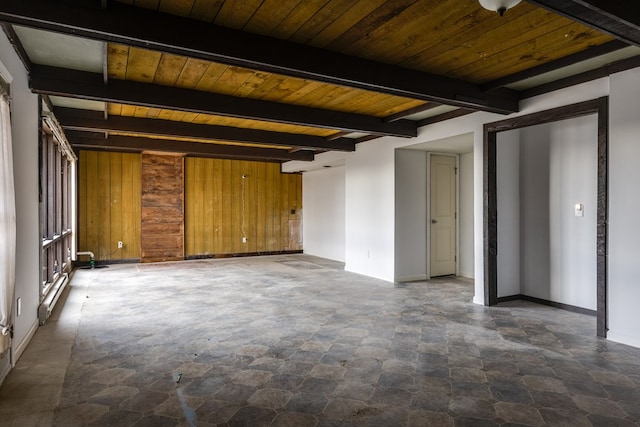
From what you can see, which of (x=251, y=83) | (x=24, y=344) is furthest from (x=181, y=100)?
(x=24, y=344)

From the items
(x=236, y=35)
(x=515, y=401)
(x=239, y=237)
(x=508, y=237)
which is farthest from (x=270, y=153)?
(x=515, y=401)

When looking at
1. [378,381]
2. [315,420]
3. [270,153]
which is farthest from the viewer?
[270,153]

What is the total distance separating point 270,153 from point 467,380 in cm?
646

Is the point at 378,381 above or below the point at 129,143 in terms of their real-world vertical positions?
below

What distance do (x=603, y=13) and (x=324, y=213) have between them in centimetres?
792

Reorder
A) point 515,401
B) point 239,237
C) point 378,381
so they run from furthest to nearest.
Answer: point 239,237
point 378,381
point 515,401

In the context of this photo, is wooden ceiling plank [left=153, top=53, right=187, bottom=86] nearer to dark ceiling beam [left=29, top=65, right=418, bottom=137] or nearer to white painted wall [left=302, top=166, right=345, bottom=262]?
dark ceiling beam [left=29, top=65, right=418, bottom=137]

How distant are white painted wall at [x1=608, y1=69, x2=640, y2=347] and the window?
215 inches

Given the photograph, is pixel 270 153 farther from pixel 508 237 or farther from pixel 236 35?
pixel 236 35

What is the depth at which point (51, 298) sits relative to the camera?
15.2 feet

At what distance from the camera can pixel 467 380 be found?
2.74m

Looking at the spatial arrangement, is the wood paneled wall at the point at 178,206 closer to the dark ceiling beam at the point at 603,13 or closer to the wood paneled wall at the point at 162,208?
the wood paneled wall at the point at 162,208

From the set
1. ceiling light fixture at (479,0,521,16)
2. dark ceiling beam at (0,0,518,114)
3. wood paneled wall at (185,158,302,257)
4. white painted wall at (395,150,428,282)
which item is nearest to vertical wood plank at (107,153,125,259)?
wood paneled wall at (185,158,302,257)

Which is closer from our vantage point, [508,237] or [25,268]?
[25,268]
